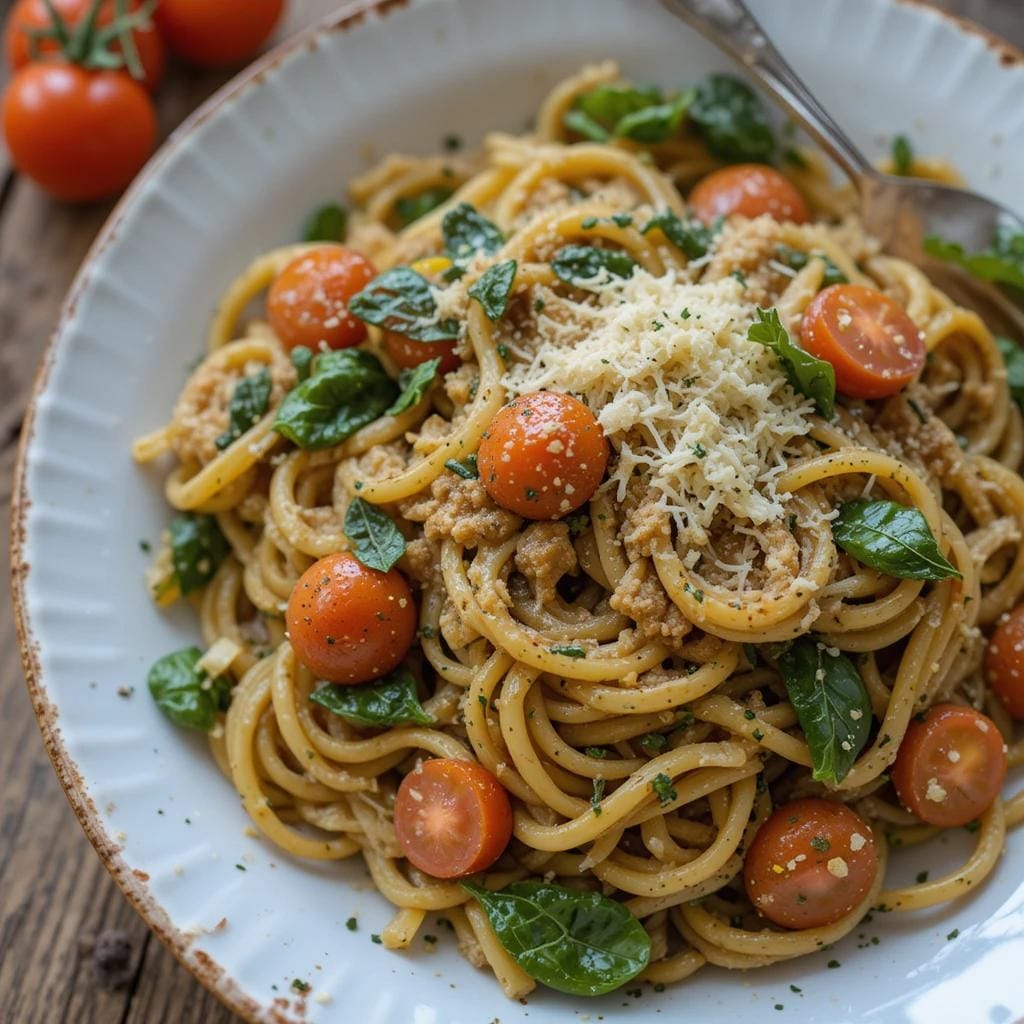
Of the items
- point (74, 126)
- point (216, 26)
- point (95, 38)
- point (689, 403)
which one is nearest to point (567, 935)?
point (689, 403)

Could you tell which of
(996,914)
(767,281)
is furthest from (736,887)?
(767,281)

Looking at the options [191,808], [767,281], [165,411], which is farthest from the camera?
[165,411]

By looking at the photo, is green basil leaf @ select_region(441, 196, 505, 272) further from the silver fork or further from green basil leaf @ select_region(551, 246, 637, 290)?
the silver fork

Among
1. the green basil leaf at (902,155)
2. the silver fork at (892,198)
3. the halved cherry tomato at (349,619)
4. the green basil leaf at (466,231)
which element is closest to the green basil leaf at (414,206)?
the green basil leaf at (466,231)

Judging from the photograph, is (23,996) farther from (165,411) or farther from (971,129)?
(971,129)

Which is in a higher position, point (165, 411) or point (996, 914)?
point (996, 914)

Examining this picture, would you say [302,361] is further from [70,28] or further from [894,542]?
[70,28]

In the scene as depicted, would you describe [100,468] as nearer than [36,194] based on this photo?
Yes
